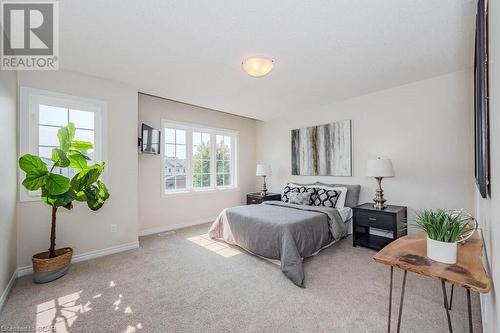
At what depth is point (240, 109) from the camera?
15.3 feet

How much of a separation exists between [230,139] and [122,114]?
2522mm

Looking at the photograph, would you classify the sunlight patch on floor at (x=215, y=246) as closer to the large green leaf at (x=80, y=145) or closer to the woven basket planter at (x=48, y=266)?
the woven basket planter at (x=48, y=266)

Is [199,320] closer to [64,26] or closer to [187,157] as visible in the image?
[64,26]

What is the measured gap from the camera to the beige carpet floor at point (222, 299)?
174cm

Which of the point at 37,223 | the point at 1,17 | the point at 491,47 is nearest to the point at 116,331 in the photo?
the point at 37,223

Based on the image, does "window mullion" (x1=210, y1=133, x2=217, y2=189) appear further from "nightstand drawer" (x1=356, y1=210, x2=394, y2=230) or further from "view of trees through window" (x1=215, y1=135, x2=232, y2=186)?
"nightstand drawer" (x1=356, y1=210, x2=394, y2=230)

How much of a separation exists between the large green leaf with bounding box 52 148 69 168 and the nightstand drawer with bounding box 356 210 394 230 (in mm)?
3733

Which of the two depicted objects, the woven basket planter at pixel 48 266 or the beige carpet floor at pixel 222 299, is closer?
the beige carpet floor at pixel 222 299

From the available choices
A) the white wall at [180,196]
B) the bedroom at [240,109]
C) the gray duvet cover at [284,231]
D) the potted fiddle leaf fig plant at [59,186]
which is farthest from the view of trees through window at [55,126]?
the gray duvet cover at [284,231]

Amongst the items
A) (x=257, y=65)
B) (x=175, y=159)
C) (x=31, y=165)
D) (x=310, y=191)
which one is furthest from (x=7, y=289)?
(x=310, y=191)

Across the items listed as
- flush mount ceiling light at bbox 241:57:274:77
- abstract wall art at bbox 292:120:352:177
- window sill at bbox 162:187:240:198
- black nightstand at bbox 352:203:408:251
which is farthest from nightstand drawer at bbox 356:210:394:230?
window sill at bbox 162:187:240:198

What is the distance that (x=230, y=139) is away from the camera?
17.8 ft

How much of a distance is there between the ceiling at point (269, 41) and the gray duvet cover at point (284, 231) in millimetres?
1896

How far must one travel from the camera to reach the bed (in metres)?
2.53
